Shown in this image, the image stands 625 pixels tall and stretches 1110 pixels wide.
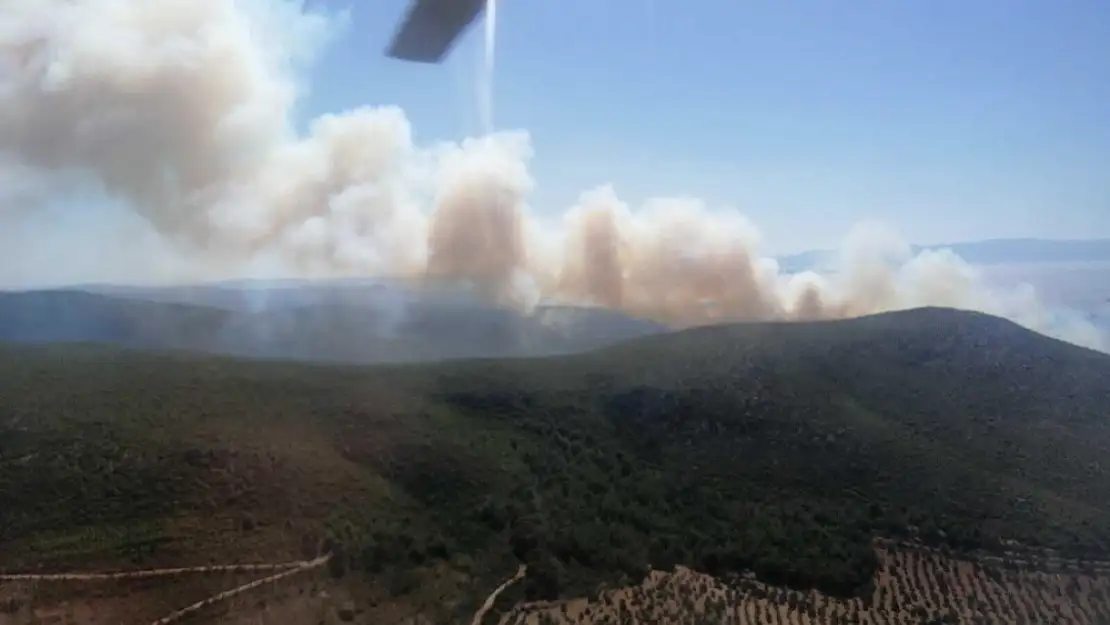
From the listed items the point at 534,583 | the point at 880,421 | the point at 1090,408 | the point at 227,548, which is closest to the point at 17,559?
the point at 227,548

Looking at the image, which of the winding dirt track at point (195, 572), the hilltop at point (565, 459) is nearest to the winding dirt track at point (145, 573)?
the winding dirt track at point (195, 572)

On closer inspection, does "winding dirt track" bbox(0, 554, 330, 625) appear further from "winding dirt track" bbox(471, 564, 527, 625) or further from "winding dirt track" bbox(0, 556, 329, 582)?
"winding dirt track" bbox(471, 564, 527, 625)

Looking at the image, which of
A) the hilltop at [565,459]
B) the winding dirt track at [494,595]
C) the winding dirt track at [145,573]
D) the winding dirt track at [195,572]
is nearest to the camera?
the winding dirt track at [195,572]

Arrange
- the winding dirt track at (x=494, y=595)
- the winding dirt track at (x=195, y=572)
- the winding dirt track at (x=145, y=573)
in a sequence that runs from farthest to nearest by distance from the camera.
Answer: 1. the winding dirt track at (x=494, y=595)
2. the winding dirt track at (x=145, y=573)
3. the winding dirt track at (x=195, y=572)

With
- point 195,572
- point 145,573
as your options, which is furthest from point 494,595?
point 145,573

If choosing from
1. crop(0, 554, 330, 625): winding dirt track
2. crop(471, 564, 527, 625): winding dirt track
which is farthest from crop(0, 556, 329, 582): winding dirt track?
crop(471, 564, 527, 625): winding dirt track

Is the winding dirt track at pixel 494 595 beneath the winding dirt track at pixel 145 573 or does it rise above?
beneath

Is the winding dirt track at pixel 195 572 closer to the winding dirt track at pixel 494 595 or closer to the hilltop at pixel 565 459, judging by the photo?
the hilltop at pixel 565 459

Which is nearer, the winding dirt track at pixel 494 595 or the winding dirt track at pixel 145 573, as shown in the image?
the winding dirt track at pixel 145 573
